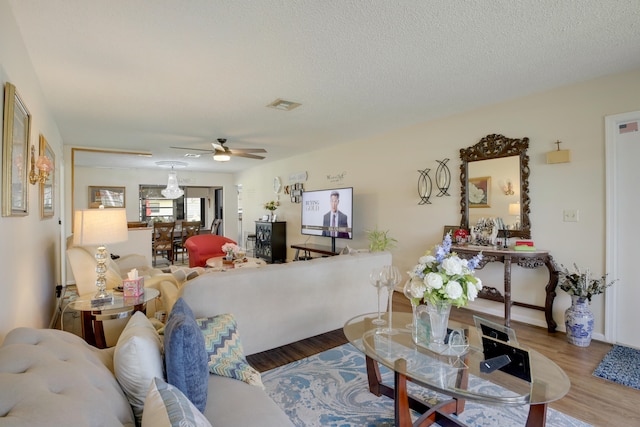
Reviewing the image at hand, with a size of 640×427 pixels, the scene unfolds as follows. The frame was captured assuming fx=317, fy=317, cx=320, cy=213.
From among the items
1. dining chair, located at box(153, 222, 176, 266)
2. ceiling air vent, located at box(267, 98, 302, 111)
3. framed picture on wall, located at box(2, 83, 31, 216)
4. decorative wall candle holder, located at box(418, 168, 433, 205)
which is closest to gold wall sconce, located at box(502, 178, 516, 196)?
decorative wall candle holder, located at box(418, 168, 433, 205)

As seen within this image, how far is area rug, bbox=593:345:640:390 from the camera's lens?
2.29 meters

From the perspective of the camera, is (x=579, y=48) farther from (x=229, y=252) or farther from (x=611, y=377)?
(x=229, y=252)

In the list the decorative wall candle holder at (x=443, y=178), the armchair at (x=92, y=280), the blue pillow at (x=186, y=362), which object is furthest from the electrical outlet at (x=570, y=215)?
the armchair at (x=92, y=280)

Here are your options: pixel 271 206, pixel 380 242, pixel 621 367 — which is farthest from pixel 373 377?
pixel 271 206

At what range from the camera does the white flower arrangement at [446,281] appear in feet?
5.19

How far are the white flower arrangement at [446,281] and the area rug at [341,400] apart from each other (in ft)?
1.30

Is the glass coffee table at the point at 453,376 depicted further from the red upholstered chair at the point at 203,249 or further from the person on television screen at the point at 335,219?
the red upholstered chair at the point at 203,249

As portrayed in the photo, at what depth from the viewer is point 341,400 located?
208 cm

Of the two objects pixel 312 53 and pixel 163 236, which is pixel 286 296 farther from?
pixel 163 236

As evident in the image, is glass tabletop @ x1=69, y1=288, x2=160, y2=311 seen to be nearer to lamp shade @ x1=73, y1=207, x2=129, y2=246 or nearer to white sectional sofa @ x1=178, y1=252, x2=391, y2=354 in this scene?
white sectional sofa @ x1=178, y1=252, x2=391, y2=354

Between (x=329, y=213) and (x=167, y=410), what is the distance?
4.93 metres

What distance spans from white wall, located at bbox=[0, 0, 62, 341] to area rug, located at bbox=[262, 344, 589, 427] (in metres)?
1.59

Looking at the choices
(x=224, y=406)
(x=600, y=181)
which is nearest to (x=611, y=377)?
(x=600, y=181)

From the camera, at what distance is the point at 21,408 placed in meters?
0.67
